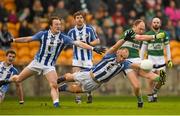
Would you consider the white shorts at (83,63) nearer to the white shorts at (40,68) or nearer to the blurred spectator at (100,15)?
the white shorts at (40,68)

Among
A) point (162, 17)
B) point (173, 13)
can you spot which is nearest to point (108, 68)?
point (162, 17)

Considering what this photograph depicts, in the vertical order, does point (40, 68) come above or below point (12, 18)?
below

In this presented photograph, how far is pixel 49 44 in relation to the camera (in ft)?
60.2

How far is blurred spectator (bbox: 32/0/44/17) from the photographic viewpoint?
86.6 feet

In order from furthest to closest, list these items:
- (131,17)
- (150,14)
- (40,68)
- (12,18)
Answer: (150,14)
(131,17)
(12,18)
(40,68)

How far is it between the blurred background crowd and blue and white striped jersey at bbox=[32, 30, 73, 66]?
6.34 m

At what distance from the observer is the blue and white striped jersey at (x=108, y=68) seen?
58.6 feet

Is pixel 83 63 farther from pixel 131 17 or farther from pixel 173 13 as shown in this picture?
pixel 173 13

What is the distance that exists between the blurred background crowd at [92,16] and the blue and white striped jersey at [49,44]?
6.34 m

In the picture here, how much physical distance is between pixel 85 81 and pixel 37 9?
8.68 m

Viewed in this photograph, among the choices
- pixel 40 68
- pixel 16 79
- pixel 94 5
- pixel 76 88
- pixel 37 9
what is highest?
pixel 94 5

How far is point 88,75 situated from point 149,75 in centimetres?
234

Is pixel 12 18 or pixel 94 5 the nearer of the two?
pixel 12 18

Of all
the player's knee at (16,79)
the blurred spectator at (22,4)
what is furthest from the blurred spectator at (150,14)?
the player's knee at (16,79)
